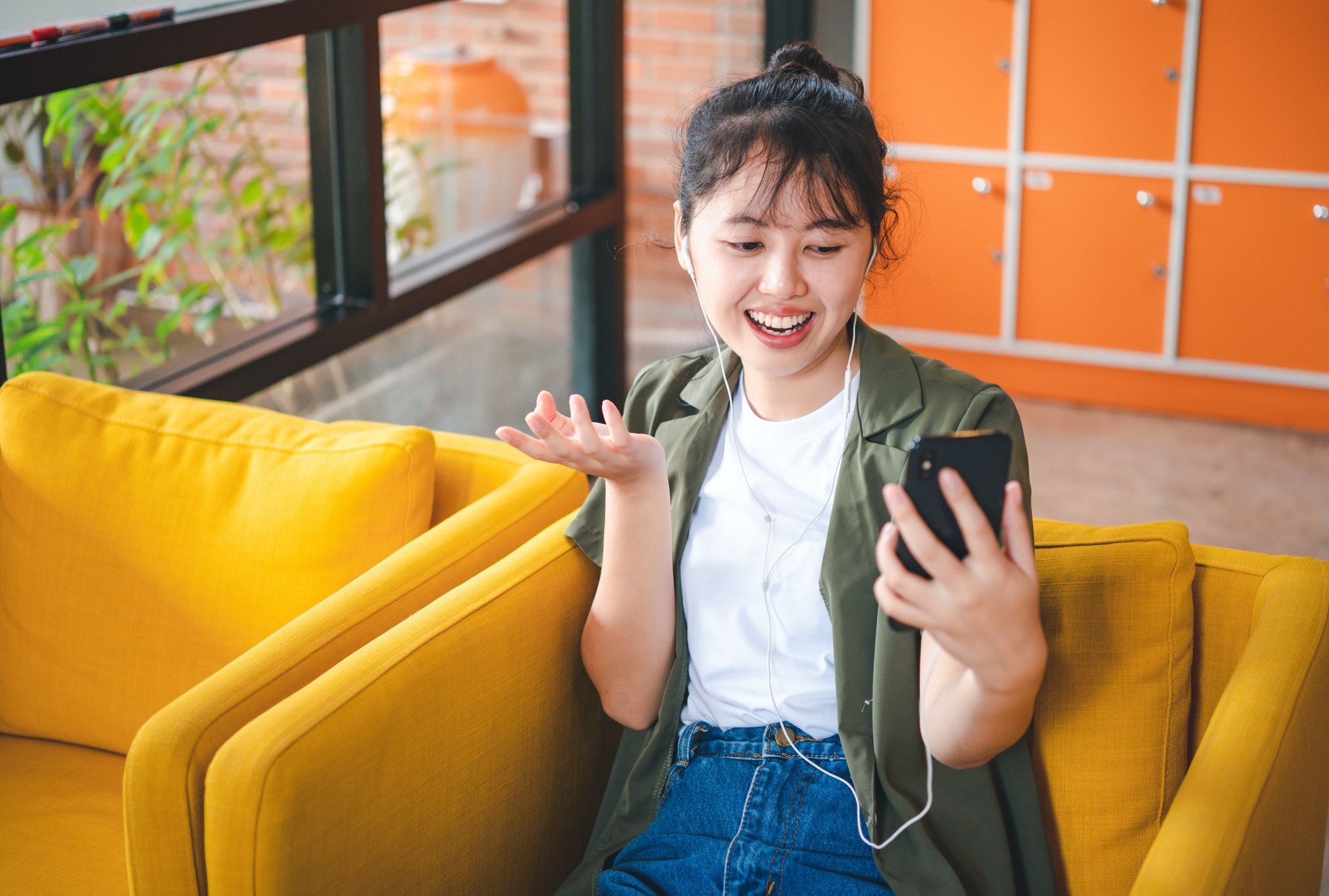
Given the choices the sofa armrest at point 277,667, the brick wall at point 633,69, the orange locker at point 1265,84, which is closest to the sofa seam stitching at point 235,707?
the sofa armrest at point 277,667

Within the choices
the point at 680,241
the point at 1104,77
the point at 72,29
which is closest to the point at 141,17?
the point at 72,29

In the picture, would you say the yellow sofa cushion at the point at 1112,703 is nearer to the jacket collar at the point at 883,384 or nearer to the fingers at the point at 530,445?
the jacket collar at the point at 883,384

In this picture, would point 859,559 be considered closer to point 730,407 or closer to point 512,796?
point 730,407

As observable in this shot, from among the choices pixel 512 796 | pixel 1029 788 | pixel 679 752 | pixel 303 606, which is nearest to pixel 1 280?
pixel 303 606

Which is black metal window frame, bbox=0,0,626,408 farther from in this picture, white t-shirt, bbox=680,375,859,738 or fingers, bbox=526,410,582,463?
white t-shirt, bbox=680,375,859,738

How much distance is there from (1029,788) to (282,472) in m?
0.91

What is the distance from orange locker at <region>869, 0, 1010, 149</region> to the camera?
3705mm

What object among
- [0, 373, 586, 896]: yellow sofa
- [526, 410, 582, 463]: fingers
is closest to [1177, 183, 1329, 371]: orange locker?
[0, 373, 586, 896]: yellow sofa

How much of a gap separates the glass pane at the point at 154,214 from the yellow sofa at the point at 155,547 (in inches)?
14.5

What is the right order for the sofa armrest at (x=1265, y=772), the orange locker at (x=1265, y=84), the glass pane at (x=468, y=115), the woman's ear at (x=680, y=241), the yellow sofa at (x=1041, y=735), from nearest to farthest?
the sofa armrest at (x=1265, y=772), the yellow sofa at (x=1041, y=735), the woman's ear at (x=680, y=241), the glass pane at (x=468, y=115), the orange locker at (x=1265, y=84)

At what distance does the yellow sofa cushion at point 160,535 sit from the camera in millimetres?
1505

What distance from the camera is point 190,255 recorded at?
2.21 meters

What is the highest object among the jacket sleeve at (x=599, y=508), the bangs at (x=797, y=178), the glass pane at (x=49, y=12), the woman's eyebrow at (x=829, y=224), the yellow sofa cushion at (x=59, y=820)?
the glass pane at (x=49, y=12)

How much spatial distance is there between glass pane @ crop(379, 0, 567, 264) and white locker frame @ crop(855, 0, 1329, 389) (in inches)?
45.9
